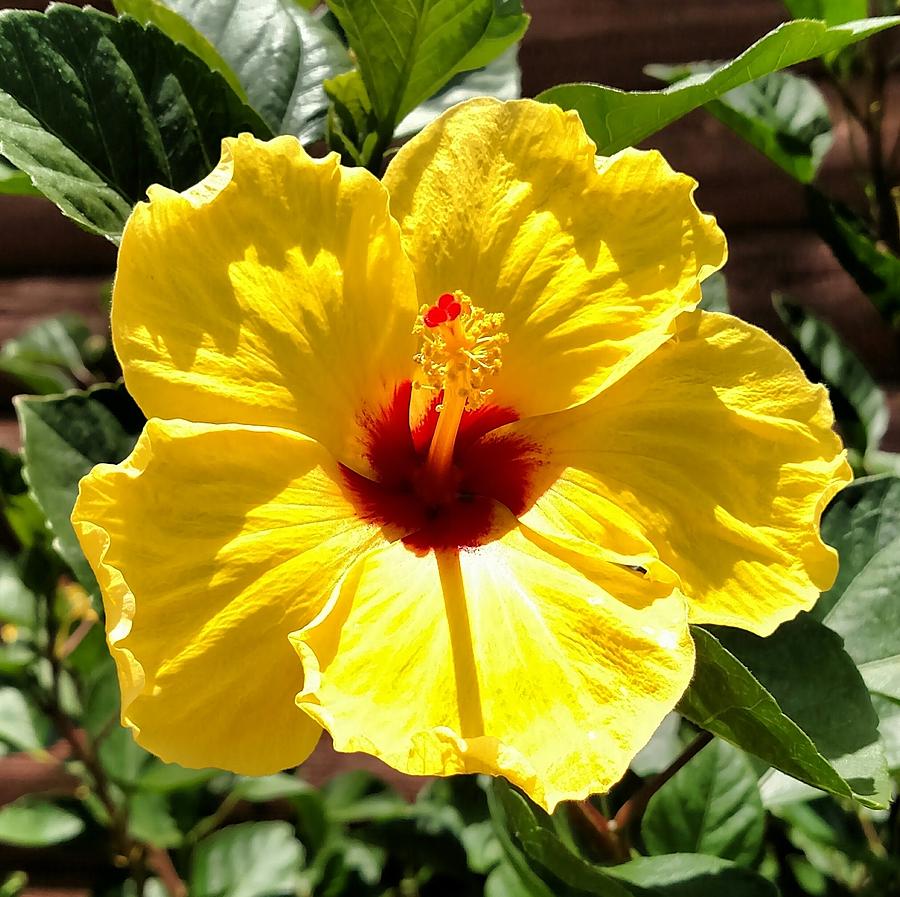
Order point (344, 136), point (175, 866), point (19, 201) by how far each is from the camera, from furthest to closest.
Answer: point (19, 201), point (175, 866), point (344, 136)

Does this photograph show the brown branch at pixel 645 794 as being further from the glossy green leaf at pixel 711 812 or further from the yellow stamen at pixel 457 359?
the yellow stamen at pixel 457 359

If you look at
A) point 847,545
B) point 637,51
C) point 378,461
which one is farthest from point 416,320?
point 637,51

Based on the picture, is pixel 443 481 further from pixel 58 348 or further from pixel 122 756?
pixel 58 348

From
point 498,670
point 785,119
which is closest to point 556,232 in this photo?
point 498,670

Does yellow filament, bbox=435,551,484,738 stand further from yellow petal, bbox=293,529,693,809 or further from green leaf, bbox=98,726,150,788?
green leaf, bbox=98,726,150,788

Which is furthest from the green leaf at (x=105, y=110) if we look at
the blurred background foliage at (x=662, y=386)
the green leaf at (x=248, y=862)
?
the green leaf at (x=248, y=862)

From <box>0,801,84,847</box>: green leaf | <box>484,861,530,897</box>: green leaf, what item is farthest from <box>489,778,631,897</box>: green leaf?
<box>0,801,84,847</box>: green leaf

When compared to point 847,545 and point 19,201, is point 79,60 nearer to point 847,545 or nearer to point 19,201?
point 847,545
